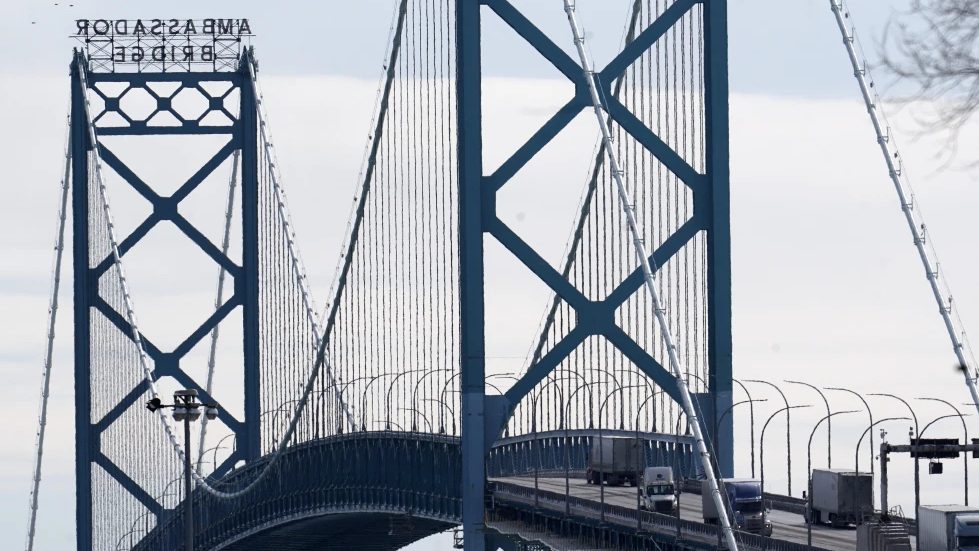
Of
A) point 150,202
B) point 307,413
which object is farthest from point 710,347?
point 150,202

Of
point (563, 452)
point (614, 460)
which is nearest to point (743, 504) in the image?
point (614, 460)

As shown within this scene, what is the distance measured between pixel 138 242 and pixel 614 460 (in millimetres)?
30496

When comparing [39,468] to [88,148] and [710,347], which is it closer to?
[88,148]

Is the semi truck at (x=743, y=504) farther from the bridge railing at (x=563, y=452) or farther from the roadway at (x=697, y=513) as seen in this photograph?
the bridge railing at (x=563, y=452)

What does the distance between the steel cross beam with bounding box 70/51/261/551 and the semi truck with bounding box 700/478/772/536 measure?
132 feet

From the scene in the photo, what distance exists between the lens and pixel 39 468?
94.8m

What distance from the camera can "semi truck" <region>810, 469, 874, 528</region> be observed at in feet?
180

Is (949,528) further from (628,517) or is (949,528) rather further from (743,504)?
(628,517)

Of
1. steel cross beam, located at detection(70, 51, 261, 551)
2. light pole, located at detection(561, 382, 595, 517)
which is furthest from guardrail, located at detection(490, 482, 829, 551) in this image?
steel cross beam, located at detection(70, 51, 261, 551)

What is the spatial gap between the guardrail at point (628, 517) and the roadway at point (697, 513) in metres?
1.25

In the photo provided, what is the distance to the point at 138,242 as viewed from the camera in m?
93.6

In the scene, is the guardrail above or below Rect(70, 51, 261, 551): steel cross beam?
below

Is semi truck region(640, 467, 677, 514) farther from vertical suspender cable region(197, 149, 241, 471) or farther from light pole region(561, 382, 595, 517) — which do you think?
vertical suspender cable region(197, 149, 241, 471)

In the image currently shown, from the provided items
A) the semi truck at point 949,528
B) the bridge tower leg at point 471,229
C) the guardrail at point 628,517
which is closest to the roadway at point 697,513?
the guardrail at point 628,517
